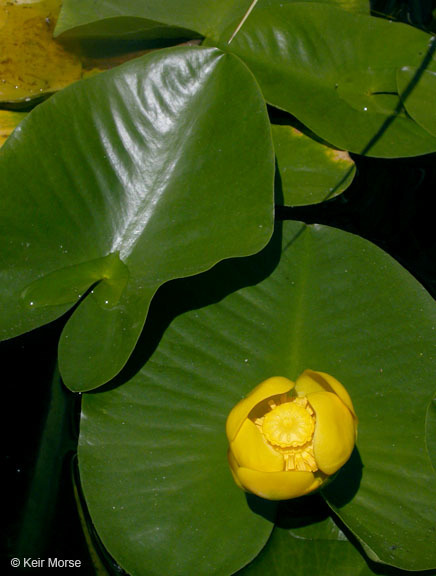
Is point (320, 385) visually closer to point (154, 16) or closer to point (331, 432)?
point (331, 432)

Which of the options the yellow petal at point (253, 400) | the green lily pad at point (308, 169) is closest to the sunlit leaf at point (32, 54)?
the green lily pad at point (308, 169)

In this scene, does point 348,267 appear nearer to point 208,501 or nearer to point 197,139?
point 197,139

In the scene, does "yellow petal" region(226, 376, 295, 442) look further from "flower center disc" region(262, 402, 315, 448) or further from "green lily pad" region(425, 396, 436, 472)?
"green lily pad" region(425, 396, 436, 472)

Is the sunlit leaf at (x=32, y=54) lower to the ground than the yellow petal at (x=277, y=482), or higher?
higher

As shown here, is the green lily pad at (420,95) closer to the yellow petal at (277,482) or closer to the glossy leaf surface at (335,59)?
the glossy leaf surface at (335,59)

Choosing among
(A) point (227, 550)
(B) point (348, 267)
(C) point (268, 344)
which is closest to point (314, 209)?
(B) point (348, 267)
